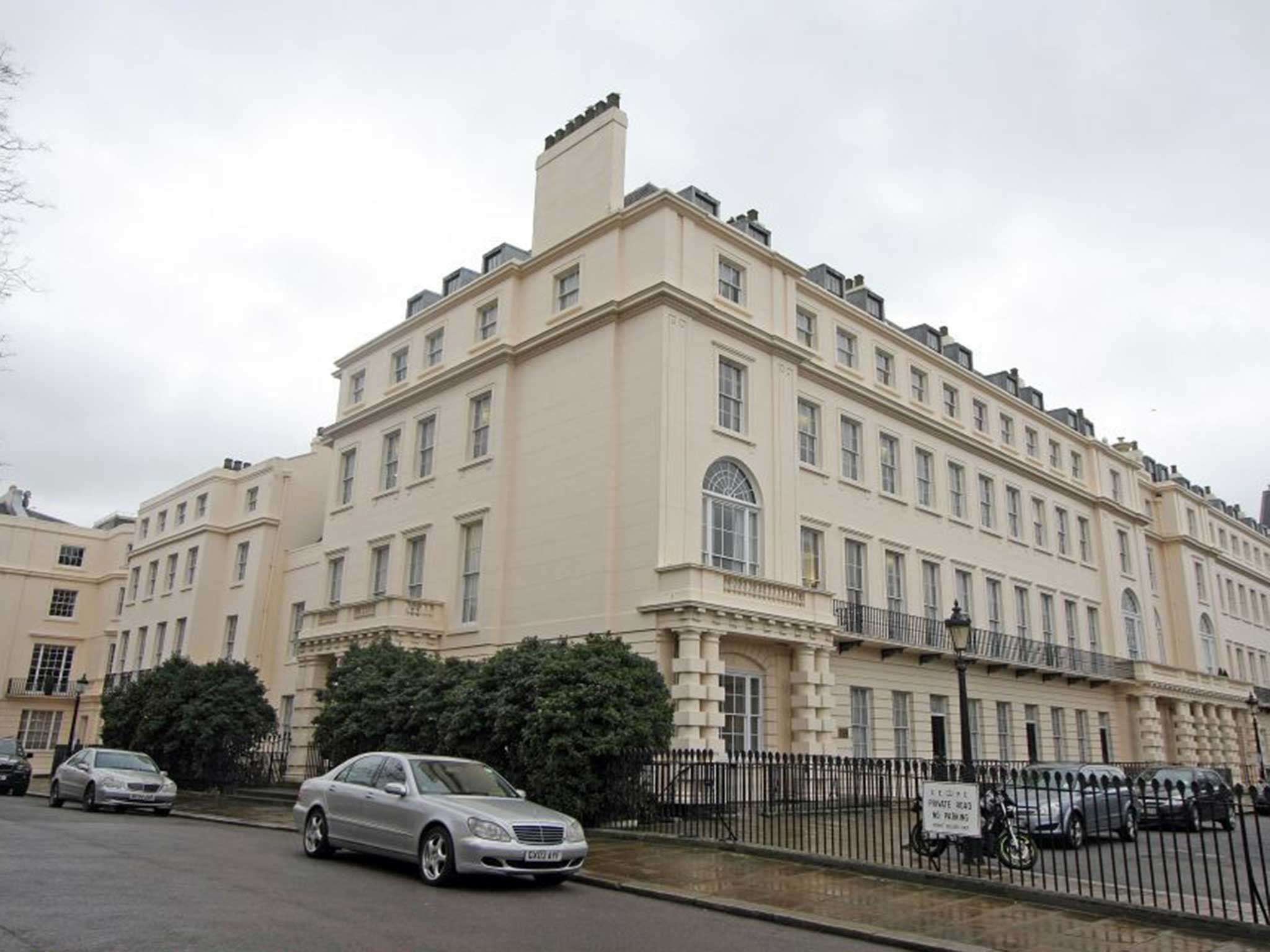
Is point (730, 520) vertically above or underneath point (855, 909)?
above

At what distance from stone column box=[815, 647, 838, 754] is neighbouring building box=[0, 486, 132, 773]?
128ft

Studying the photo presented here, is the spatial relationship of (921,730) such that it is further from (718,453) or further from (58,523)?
(58,523)

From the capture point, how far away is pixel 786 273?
88.6ft

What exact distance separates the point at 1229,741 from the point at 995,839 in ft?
128

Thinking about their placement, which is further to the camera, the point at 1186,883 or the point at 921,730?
the point at 921,730

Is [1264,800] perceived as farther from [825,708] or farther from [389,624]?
[389,624]

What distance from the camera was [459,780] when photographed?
37.4 ft

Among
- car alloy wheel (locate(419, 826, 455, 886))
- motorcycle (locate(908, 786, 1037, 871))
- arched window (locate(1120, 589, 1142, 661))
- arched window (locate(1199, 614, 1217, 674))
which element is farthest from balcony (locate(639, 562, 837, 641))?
arched window (locate(1199, 614, 1217, 674))

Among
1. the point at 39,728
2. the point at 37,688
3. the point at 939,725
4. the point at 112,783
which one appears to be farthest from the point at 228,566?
the point at 939,725

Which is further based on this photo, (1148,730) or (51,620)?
(51,620)

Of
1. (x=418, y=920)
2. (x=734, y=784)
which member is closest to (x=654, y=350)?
(x=734, y=784)

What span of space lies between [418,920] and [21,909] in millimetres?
3332

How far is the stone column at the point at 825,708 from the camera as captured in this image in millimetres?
22266

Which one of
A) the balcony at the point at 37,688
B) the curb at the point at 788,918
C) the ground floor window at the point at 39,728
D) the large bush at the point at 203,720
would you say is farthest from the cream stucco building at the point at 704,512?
the ground floor window at the point at 39,728
